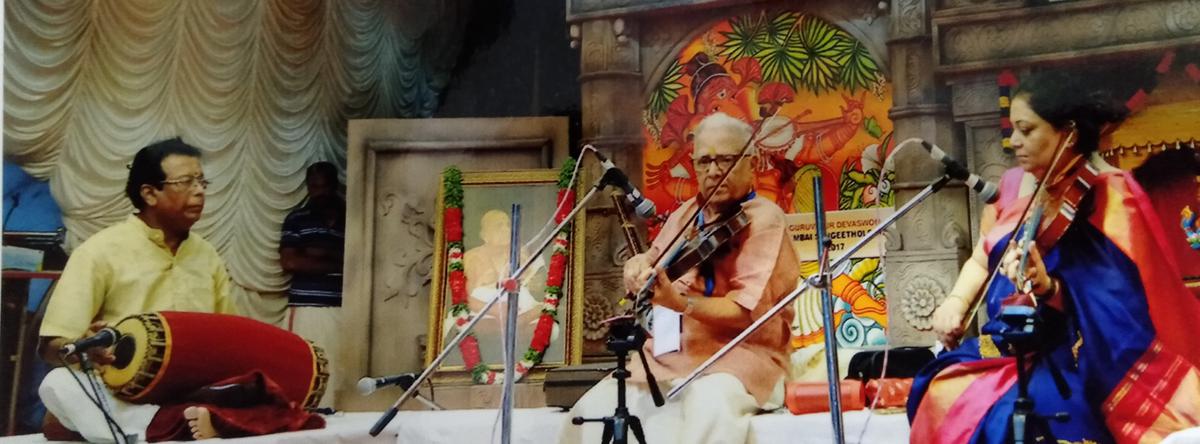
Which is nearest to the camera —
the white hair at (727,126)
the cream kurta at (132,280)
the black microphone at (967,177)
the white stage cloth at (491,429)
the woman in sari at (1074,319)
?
the woman in sari at (1074,319)

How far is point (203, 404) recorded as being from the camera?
18.9ft

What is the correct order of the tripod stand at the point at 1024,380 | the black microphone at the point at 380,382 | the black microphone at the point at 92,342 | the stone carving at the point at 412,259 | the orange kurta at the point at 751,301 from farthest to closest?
the stone carving at the point at 412,259, the black microphone at the point at 92,342, the orange kurta at the point at 751,301, the black microphone at the point at 380,382, the tripod stand at the point at 1024,380

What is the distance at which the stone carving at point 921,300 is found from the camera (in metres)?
5.09

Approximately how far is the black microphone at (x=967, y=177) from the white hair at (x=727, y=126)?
2.76ft

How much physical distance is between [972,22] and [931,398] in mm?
1597

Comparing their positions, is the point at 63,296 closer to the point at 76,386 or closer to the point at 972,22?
the point at 76,386

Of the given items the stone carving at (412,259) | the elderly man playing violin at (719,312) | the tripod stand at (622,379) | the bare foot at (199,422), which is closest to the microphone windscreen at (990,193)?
the elderly man playing violin at (719,312)

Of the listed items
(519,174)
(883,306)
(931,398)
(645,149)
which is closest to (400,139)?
(519,174)

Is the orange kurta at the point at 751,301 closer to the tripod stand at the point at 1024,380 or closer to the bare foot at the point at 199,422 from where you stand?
the tripod stand at the point at 1024,380

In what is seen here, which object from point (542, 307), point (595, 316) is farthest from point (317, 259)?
point (595, 316)

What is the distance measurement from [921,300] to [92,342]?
3.59 m

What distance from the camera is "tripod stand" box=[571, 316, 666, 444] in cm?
494

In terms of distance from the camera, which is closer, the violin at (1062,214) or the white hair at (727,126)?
the violin at (1062,214)

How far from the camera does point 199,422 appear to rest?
18.8 feet
